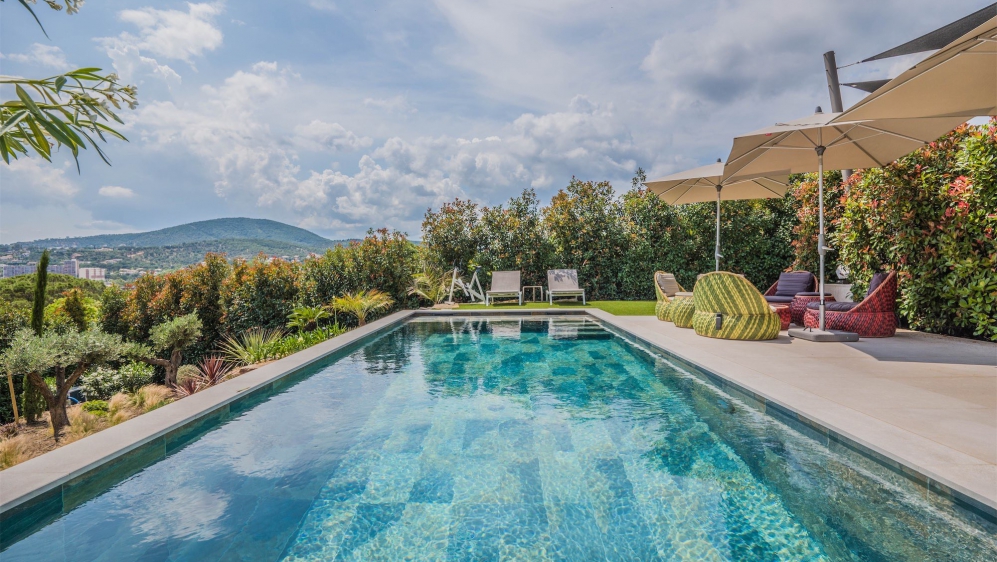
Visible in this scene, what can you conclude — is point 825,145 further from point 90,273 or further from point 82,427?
point 90,273

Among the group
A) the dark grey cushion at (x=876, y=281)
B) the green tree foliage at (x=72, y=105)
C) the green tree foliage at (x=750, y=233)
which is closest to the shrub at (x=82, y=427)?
the green tree foliage at (x=72, y=105)

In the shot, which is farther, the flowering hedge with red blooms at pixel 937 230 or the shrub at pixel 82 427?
the flowering hedge with red blooms at pixel 937 230

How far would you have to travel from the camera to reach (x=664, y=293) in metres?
8.45

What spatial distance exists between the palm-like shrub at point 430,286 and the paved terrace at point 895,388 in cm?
695

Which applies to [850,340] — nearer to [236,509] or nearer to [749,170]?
[749,170]

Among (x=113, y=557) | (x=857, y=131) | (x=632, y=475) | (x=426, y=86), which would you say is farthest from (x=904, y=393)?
→ (x=426, y=86)

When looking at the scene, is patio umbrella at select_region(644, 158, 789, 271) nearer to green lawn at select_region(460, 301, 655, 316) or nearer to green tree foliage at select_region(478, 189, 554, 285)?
green lawn at select_region(460, 301, 655, 316)

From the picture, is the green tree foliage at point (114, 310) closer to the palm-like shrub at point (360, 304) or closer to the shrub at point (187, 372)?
the shrub at point (187, 372)

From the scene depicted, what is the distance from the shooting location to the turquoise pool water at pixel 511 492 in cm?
209

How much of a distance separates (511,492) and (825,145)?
22.4ft

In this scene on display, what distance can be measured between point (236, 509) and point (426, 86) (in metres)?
12.2

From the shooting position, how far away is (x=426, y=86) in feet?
41.8

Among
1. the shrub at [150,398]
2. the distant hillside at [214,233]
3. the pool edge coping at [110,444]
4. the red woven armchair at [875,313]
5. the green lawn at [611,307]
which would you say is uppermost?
the distant hillside at [214,233]

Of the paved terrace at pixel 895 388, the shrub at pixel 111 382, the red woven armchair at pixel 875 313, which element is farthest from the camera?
the shrub at pixel 111 382
